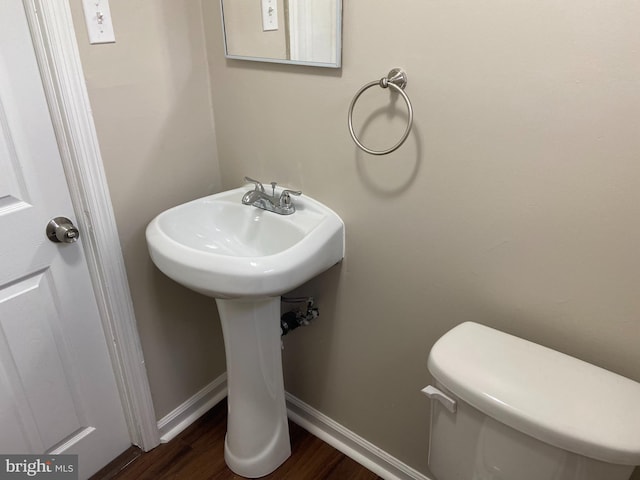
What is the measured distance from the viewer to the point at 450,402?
3.11 feet

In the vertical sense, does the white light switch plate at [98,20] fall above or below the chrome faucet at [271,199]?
above

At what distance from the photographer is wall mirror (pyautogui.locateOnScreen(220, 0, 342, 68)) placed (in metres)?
1.12

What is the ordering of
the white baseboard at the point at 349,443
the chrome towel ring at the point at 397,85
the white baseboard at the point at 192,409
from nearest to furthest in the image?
1. the chrome towel ring at the point at 397,85
2. the white baseboard at the point at 349,443
3. the white baseboard at the point at 192,409

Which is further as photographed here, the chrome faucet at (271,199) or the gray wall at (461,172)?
the chrome faucet at (271,199)

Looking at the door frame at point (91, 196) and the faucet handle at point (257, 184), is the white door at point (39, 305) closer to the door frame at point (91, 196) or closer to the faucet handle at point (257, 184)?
the door frame at point (91, 196)

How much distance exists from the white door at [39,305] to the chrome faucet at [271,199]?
0.48 meters

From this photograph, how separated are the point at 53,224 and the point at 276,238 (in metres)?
0.58

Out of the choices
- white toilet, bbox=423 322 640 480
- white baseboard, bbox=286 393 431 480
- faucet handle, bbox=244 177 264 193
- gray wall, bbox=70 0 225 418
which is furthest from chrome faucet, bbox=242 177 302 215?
white baseboard, bbox=286 393 431 480

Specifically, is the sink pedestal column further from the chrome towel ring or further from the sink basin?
the chrome towel ring

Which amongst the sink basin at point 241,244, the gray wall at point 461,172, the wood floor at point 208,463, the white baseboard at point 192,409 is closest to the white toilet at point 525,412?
the gray wall at point 461,172

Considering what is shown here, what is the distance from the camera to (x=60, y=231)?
119 centimetres

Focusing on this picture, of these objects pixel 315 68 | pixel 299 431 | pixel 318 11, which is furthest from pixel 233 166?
pixel 299 431

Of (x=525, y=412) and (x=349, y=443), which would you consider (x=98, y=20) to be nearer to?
(x=525, y=412)

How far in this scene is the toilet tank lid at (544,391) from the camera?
0.78m
